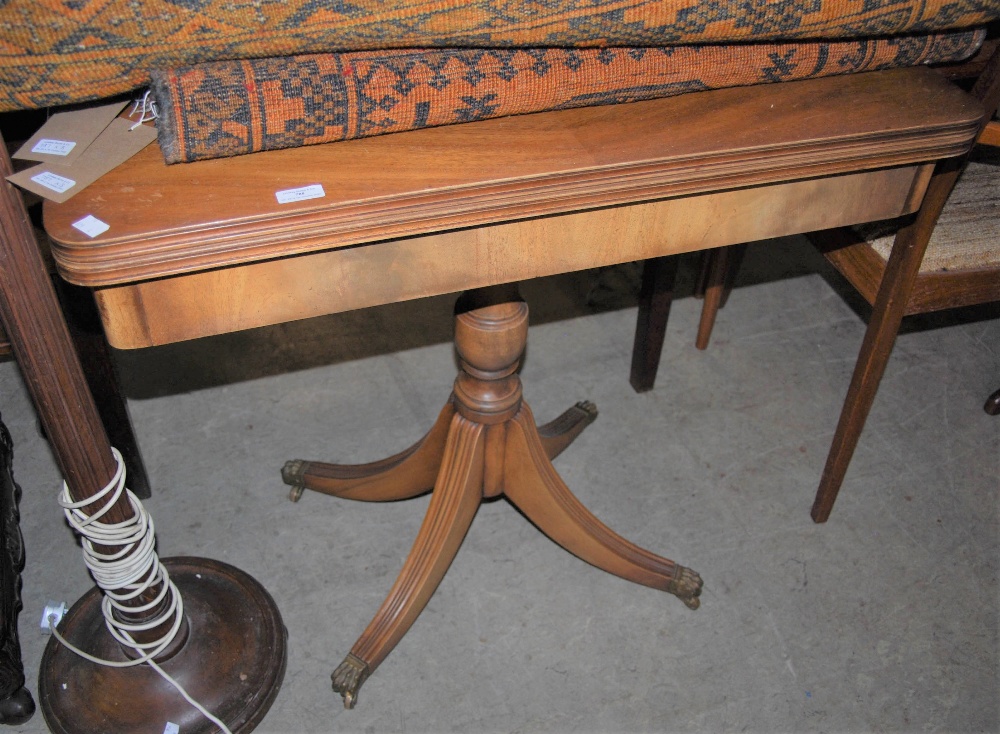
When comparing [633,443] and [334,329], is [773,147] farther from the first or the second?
[334,329]

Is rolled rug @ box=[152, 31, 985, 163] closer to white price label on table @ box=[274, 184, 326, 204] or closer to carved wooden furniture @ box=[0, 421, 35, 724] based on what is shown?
white price label on table @ box=[274, 184, 326, 204]

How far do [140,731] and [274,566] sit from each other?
1.01 ft

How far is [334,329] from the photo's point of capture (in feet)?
6.02

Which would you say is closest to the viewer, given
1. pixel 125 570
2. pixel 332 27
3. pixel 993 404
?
pixel 332 27

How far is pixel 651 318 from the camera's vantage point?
1596mm

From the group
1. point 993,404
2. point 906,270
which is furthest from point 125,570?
point 993,404

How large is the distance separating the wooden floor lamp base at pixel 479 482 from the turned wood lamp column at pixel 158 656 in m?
0.13

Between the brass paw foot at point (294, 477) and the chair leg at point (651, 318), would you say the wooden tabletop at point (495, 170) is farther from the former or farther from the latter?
the brass paw foot at point (294, 477)

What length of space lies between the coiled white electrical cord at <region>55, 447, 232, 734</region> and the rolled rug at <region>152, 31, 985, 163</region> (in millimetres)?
447

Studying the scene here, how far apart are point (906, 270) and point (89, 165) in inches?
38.2

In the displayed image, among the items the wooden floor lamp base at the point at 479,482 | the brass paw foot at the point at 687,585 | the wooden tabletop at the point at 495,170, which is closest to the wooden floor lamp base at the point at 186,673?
the wooden floor lamp base at the point at 479,482

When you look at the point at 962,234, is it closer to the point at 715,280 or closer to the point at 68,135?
the point at 715,280

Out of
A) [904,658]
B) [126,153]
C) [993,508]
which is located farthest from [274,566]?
[993,508]

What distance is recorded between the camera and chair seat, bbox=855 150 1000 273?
1240 millimetres
